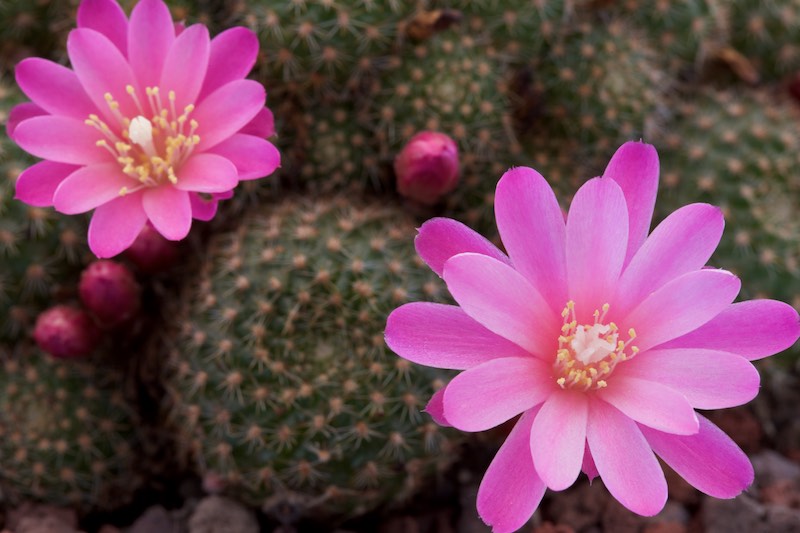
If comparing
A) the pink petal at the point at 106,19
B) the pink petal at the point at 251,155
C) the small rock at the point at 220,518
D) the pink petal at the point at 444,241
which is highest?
the pink petal at the point at 106,19

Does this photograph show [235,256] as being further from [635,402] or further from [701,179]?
[701,179]

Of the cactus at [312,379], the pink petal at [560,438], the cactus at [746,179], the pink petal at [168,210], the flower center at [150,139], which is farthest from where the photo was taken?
the cactus at [746,179]

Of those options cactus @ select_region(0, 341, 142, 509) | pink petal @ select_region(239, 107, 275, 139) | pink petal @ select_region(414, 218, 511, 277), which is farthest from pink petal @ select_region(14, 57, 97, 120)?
pink petal @ select_region(414, 218, 511, 277)

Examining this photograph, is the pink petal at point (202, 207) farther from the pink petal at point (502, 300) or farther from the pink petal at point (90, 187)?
the pink petal at point (502, 300)

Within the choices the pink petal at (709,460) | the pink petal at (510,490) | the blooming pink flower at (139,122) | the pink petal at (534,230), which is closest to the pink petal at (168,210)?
the blooming pink flower at (139,122)

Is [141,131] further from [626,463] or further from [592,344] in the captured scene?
[626,463]
